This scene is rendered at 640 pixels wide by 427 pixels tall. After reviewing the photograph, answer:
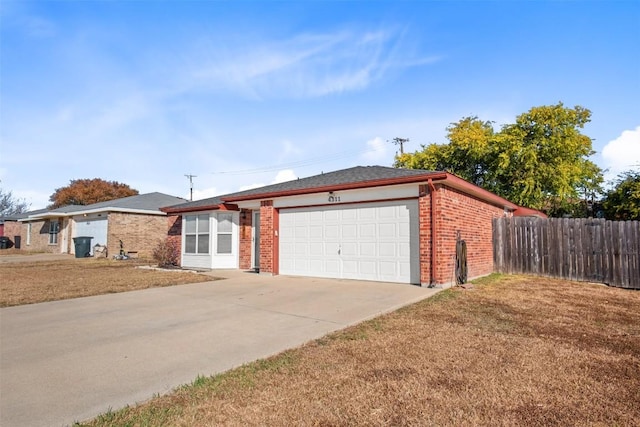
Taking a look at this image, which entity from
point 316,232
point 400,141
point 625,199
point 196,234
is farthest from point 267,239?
point 400,141

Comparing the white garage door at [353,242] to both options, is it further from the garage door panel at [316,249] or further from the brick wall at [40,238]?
the brick wall at [40,238]

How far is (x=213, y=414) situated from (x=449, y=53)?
11.7 meters

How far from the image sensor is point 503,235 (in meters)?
13.0

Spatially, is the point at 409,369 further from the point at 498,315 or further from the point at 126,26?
the point at 126,26

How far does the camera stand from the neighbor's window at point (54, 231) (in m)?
27.9

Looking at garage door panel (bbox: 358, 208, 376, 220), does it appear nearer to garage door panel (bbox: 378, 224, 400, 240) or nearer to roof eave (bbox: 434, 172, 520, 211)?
garage door panel (bbox: 378, 224, 400, 240)

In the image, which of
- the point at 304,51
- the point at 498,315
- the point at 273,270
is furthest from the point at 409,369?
the point at 304,51

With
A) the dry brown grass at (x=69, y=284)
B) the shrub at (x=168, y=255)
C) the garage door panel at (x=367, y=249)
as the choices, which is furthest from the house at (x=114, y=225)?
the garage door panel at (x=367, y=249)

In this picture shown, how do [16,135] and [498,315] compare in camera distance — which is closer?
[498,315]

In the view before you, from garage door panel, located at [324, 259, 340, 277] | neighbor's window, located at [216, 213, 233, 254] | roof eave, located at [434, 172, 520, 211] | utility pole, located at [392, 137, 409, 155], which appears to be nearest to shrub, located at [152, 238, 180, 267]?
neighbor's window, located at [216, 213, 233, 254]

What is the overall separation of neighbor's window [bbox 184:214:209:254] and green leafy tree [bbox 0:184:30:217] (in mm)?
63785

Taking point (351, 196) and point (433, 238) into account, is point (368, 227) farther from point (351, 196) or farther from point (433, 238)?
point (433, 238)

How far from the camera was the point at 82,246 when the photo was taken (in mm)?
22406

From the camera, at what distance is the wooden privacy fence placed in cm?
1035
